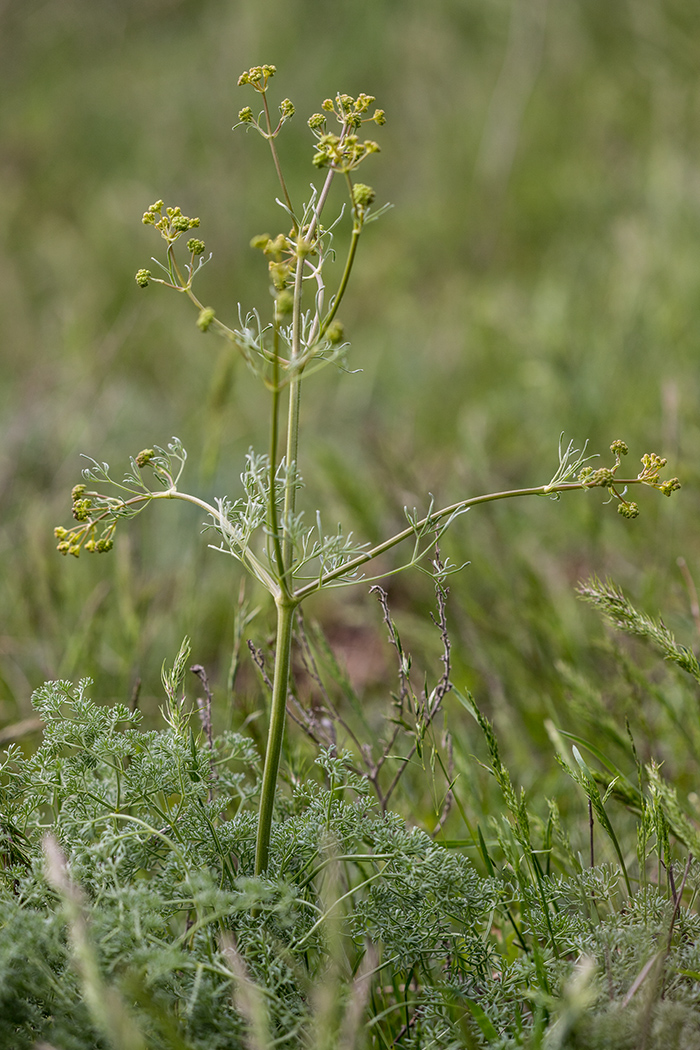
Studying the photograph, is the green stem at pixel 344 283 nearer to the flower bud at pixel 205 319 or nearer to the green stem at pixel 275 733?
the flower bud at pixel 205 319

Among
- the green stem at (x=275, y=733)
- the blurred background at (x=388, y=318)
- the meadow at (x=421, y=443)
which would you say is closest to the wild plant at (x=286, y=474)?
the green stem at (x=275, y=733)

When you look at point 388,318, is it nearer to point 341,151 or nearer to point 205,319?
point 341,151

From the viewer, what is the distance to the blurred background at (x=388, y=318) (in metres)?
1.62

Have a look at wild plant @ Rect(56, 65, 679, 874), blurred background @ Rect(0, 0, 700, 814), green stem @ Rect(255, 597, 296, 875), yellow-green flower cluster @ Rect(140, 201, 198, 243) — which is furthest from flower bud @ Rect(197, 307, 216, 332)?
blurred background @ Rect(0, 0, 700, 814)

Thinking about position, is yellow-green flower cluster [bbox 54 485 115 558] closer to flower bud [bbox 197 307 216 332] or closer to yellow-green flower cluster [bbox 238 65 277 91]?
flower bud [bbox 197 307 216 332]

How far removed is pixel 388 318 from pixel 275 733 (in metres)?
3.74

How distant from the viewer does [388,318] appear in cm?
419

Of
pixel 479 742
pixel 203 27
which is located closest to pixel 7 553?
pixel 479 742

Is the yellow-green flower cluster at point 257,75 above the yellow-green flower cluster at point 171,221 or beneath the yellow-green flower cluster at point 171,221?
above

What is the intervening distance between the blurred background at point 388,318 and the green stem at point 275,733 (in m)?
0.36

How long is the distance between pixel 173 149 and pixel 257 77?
18.9ft

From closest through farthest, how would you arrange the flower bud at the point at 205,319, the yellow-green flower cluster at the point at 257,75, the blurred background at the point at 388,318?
the flower bud at the point at 205,319 → the yellow-green flower cluster at the point at 257,75 → the blurred background at the point at 388,318

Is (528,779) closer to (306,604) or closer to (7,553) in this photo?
(306,604)

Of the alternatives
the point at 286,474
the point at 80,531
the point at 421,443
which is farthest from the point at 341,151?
the point at 421,443
